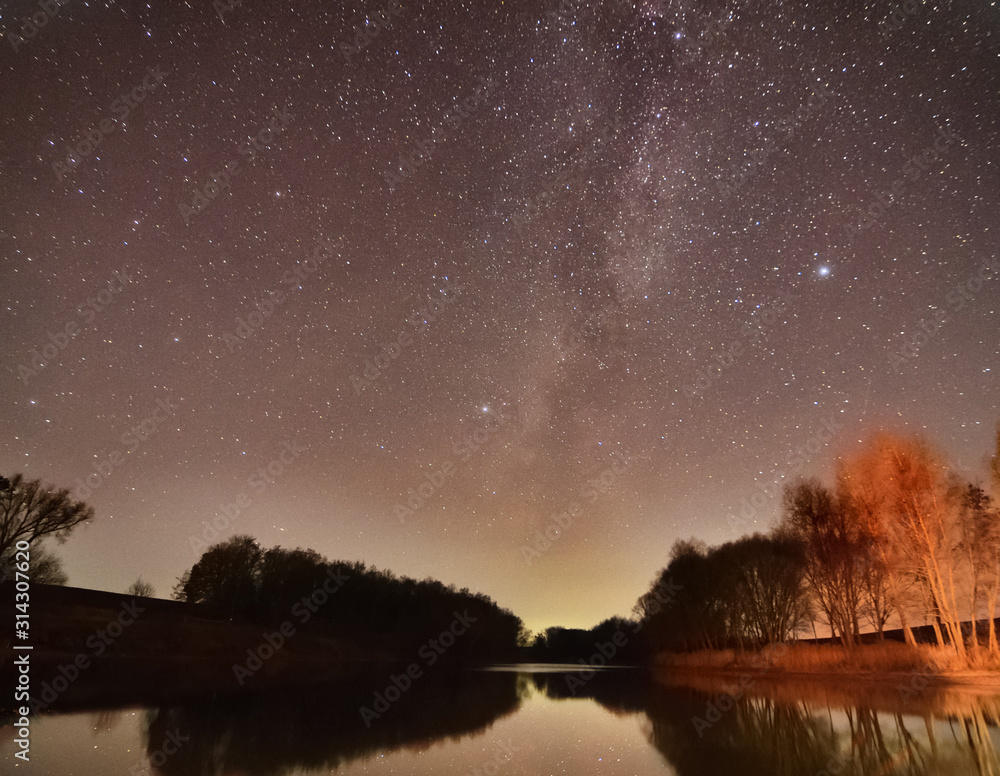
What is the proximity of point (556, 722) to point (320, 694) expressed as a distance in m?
11.4

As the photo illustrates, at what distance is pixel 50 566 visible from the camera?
4300cm

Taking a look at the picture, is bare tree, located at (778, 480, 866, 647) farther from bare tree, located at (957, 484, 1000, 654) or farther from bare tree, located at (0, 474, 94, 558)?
bare tree, located at (0, 474, 94, 558)

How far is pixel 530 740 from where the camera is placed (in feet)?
38.4

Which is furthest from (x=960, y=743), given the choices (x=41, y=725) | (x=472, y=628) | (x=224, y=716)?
(x=472, y=628)

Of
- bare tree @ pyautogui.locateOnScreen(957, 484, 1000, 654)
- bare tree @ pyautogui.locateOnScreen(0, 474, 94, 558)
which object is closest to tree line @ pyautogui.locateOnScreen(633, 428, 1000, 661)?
bare tree @ pyautogui.locateOnScreen(957, 484, 1000, 654)

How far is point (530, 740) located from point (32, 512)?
38.7 metres

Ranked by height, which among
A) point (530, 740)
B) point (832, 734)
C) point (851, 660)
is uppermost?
point (832, 734)

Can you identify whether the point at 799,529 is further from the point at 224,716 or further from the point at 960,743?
the point at 224,716

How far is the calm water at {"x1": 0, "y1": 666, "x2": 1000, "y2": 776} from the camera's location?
26.3 ft

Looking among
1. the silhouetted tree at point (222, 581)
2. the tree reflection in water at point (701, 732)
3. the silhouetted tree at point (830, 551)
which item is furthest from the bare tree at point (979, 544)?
the silhouetted tree at point (222, 581)

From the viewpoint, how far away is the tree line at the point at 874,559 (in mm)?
23688

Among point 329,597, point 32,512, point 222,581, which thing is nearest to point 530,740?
point 32,512

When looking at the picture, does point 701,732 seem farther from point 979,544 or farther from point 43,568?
point 43,568

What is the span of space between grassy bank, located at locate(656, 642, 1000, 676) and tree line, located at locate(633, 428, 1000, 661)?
24.9 inches
